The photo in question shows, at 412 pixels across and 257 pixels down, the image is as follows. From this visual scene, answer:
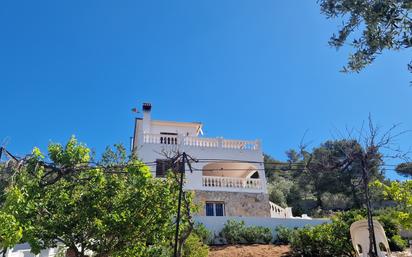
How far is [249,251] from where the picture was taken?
1445 cm

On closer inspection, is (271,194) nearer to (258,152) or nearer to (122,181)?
(258,152)

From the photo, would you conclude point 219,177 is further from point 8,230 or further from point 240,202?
point 8,230

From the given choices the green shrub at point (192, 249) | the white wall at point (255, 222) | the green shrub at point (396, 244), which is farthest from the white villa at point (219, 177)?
the green shrub at point (192, 249)

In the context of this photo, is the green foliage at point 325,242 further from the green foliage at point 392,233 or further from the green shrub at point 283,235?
the green shrub at point 283,235

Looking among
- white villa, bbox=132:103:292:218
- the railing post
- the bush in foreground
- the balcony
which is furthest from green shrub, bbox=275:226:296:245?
the railing post

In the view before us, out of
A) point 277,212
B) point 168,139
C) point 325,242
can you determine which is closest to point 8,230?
point 325,242

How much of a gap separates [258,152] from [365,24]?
1769cm

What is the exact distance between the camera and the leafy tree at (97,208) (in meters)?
9.56

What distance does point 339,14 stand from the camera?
5.76m

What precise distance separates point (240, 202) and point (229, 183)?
1291 mm

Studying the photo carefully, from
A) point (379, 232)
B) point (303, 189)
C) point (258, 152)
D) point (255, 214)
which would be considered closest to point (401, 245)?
point (379, 232)

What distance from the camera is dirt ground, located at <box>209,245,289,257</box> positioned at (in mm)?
13962

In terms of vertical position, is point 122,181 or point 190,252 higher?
point 122,181

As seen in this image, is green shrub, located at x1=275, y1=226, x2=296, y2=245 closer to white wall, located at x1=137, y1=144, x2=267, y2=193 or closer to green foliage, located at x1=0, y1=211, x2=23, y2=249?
white wall, located at x1=137, y1=144, x2=267, y2=193
